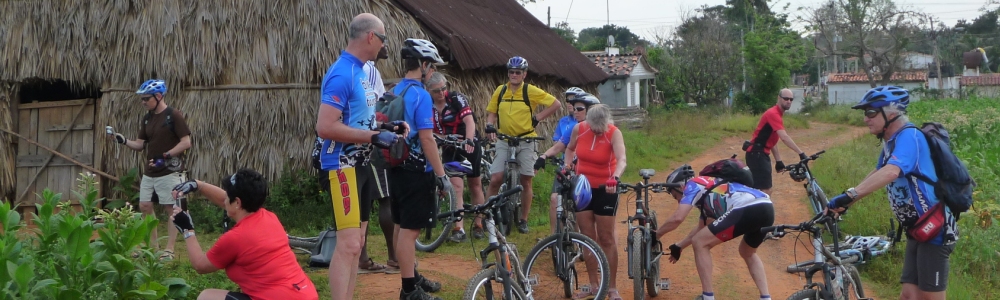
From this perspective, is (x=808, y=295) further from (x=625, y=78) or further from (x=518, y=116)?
(x=625, y=78)

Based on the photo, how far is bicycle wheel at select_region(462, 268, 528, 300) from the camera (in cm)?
535

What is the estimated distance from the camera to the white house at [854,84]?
183 ft

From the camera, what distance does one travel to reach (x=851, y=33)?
4975 centimetres

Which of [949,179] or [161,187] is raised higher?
[949,179]

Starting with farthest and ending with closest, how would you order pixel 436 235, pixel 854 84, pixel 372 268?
pixel 854 84 < pixel 436 235 < pixel 372 268

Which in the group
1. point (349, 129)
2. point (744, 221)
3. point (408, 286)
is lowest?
point (408, 286)

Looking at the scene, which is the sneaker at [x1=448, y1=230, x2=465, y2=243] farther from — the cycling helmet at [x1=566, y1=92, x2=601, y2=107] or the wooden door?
the wooden door

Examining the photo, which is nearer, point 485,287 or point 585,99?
point 485,287

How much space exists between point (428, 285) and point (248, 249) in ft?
7.28

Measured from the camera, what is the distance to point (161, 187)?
26.6 feet

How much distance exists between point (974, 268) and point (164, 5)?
28.6 ft

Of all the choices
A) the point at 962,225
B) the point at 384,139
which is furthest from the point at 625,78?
the point at 384,139

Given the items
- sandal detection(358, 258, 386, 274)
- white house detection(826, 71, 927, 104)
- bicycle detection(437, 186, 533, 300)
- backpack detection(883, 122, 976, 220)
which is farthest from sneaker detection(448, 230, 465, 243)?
white house detection(826, 71, 927, 104)

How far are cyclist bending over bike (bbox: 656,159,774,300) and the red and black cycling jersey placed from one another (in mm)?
2664
